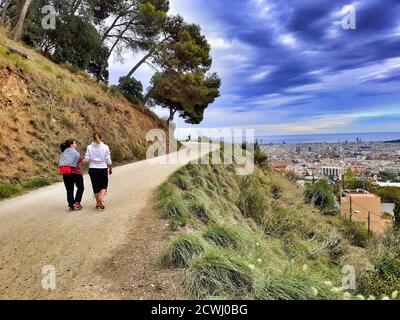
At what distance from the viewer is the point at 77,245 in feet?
18.9

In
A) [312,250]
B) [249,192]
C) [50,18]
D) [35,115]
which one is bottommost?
[312,250]

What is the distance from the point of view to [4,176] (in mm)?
11086

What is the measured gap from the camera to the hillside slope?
1252 cm

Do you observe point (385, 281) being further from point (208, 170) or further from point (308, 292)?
point (208, 170)

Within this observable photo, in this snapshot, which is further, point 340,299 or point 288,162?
point 288,162

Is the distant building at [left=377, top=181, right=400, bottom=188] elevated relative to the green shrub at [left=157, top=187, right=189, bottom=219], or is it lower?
lower

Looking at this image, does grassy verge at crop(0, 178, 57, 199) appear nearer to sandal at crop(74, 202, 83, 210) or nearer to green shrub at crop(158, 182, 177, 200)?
sandal at crop(74, 202, 83, 210)

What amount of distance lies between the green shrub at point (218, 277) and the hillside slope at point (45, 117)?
28.2 feet

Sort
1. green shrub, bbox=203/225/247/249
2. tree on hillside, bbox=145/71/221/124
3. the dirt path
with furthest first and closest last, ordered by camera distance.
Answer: tree on hillside, bbox=145/71/221/124
green shrub, bbox=203/225/247/249
the dirt path

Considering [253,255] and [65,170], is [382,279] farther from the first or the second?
[65,170]

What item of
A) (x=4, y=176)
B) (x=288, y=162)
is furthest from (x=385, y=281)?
(x=288, y=162)

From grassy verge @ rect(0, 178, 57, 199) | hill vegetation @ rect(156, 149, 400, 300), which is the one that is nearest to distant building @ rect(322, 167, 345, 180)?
hill vegetation @ rect(156, 149, 400, 300)

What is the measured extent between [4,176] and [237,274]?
357 inches

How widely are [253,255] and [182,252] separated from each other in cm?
135
